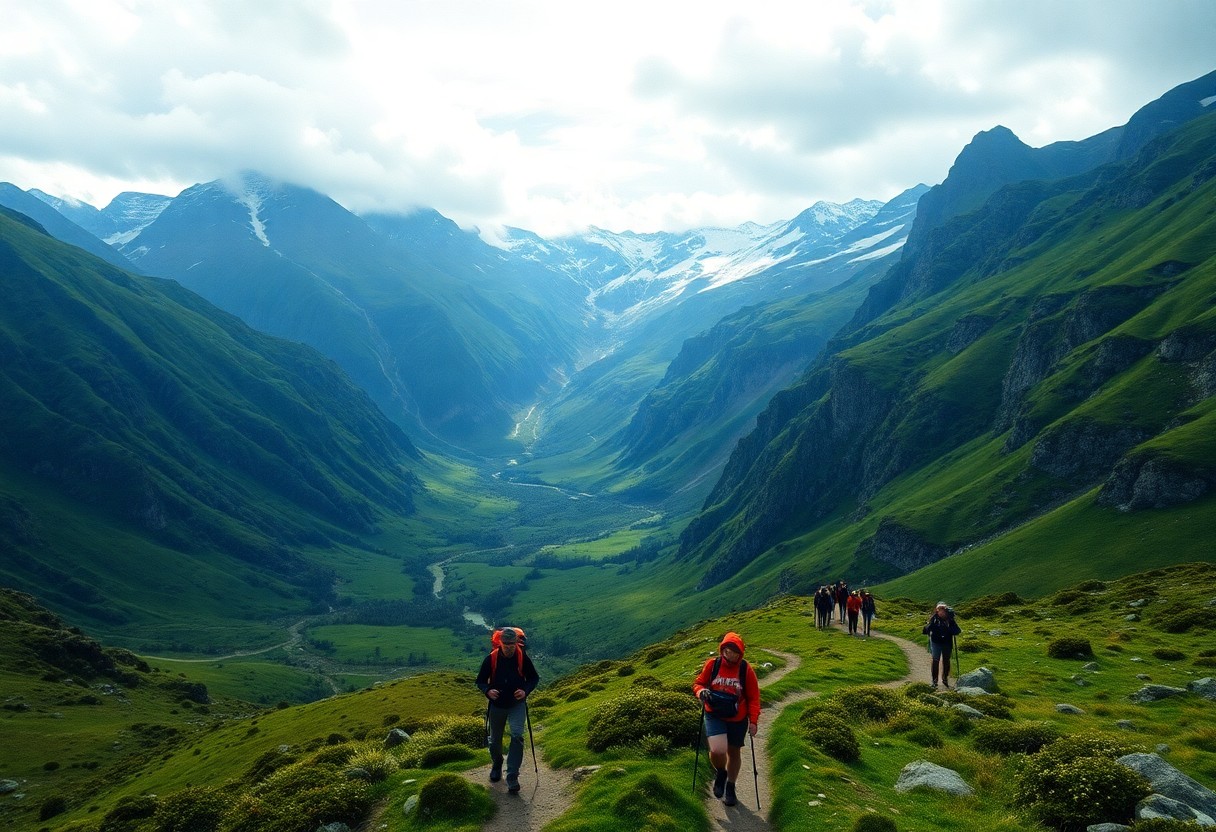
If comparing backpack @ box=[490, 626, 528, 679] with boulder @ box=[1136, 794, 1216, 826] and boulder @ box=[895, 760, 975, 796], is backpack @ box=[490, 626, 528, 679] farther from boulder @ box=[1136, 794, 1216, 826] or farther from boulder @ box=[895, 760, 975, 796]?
boulder @ box=[1136, 794, 1216, 826]

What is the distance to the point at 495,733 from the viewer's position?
Result: 888 inches

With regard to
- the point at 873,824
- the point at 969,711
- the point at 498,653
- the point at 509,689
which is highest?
the point at 498,653

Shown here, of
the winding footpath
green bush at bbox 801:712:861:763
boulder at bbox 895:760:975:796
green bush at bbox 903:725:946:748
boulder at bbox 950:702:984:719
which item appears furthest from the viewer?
boulder at bbox 950:702:984:719

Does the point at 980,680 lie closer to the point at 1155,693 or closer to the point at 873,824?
the point at 1155,693

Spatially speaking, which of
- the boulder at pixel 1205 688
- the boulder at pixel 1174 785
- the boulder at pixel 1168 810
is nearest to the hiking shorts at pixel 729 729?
the boulder at pixel 1168 810

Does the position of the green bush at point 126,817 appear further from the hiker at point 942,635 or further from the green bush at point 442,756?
the hiker at point 942,635

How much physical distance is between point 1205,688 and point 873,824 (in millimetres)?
23435

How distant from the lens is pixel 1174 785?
723 inches

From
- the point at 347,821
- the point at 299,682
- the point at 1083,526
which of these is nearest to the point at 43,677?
the point at 299,682

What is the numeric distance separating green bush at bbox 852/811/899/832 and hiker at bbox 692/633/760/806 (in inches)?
130

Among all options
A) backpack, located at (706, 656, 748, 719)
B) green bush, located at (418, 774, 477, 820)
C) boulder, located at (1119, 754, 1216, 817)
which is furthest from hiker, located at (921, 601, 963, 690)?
green bush, located at (418, 774, 477, 820)

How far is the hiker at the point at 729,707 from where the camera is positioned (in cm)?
1938

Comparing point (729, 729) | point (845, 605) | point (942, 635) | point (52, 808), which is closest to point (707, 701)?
point (729, 729)

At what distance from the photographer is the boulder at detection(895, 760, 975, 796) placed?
20609mm
